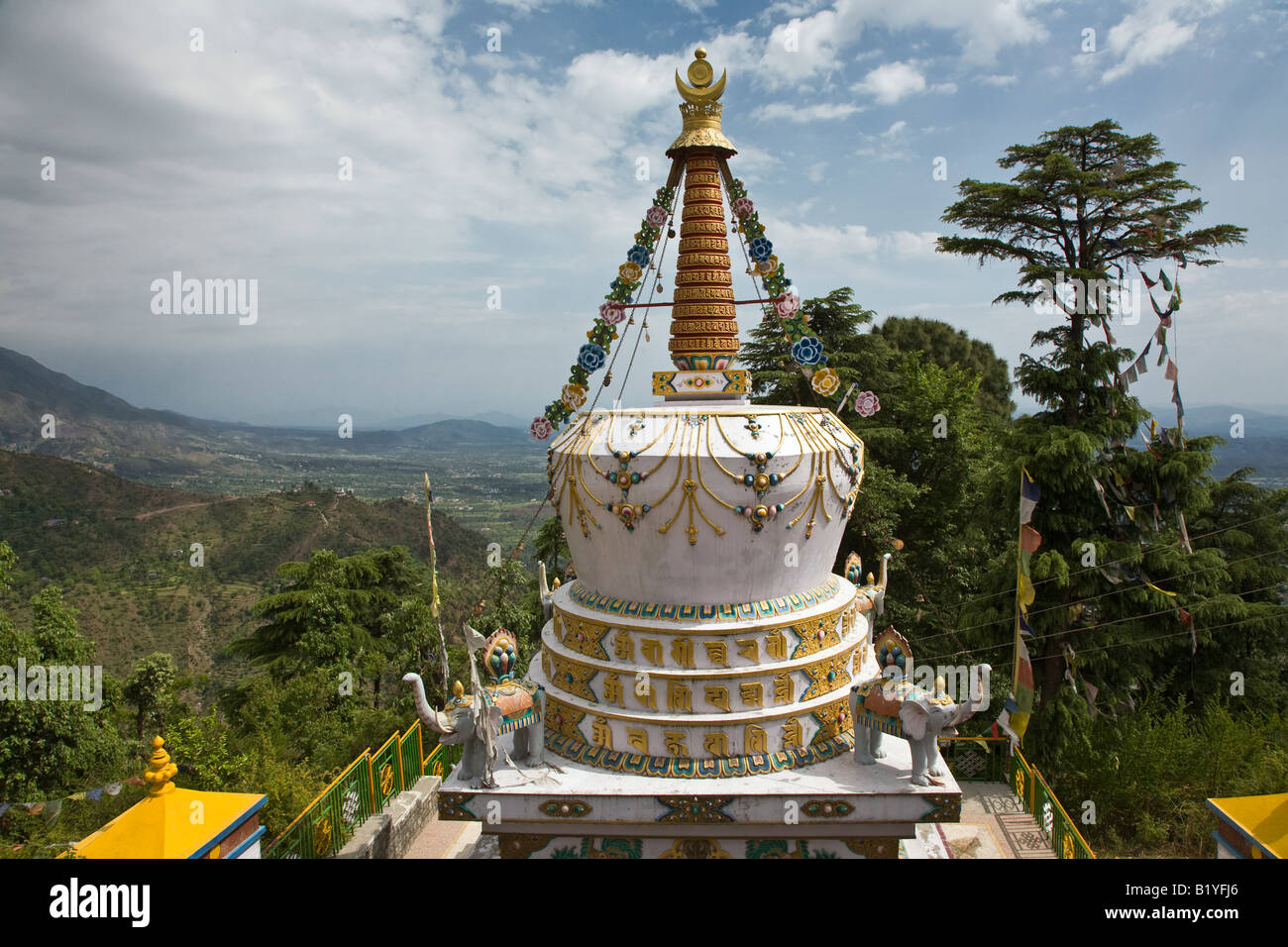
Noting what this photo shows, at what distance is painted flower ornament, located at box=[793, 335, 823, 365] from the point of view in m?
10.8

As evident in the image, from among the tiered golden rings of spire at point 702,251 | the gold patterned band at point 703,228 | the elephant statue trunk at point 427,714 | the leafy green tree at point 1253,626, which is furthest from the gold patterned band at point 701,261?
the leafy green tree at point 1253,626

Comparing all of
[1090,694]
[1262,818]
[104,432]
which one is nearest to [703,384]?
[1262,818]

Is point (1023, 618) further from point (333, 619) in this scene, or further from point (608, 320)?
point (333, 619)

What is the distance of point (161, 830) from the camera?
23.0 feet

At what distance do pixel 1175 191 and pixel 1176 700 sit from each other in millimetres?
11066

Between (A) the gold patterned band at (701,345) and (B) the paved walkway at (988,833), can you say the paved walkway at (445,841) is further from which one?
(A) the gold patterned band at (701,345)

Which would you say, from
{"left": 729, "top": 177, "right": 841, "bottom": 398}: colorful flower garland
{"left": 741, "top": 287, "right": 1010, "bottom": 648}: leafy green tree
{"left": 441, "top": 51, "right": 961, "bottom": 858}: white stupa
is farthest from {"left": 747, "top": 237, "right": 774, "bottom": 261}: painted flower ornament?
{"left": 741, "top": 287, "right": 1010, "bottom": 648}: leafy green tree

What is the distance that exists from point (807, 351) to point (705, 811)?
6.55 meters

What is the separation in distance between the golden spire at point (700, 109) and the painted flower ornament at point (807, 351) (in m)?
3.14

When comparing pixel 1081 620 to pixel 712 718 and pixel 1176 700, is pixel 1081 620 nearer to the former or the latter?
pixel 1176 700

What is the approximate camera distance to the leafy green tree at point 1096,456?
13727mm

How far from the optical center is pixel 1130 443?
47.4 feet

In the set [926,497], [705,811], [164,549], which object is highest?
[926,497]
